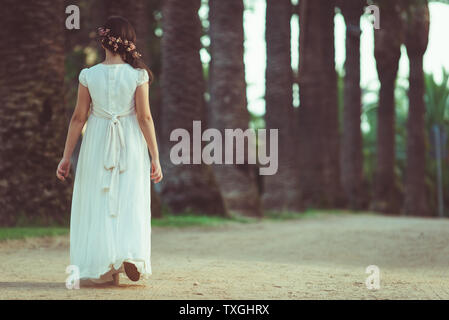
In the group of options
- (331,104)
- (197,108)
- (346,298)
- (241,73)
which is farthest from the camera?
(331,104)

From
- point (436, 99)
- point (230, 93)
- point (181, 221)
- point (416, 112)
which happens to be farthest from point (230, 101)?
point (436, 99)

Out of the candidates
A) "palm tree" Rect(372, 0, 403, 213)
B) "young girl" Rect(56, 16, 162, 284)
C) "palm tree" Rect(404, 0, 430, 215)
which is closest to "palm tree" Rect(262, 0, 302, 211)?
"palm tree" Rect(372, 0, 403, 213)

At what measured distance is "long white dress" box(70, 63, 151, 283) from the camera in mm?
6059

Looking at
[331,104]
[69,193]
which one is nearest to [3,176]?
[69,193]

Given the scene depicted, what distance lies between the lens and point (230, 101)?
A: 55.6 feet

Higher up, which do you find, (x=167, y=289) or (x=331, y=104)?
(x=331, y=104)

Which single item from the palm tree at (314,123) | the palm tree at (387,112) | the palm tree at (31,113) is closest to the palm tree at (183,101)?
the palm tree at (31,113)

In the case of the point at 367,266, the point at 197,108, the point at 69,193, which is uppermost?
the point at 197,108

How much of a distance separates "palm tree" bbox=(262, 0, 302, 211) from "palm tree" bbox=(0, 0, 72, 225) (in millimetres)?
8488

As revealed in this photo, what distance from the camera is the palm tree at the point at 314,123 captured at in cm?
2277

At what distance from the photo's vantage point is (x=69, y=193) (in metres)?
11.5
